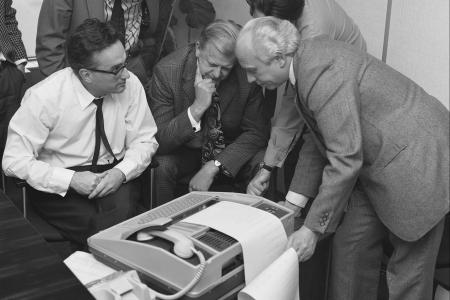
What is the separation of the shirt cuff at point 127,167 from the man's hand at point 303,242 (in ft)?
2.85

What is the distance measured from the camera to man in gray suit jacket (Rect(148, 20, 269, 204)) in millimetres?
2432

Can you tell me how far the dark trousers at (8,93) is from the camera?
8.52 ft

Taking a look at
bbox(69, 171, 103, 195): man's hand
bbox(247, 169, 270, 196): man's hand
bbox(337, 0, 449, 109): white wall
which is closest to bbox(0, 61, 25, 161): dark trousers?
bbox(69, 171, 103, 195): man's hand

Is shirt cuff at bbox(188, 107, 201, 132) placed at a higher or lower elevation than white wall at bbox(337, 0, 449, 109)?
lower

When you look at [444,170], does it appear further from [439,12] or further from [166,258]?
[166,258]

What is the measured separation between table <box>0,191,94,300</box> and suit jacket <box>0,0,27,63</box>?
166 centimetres

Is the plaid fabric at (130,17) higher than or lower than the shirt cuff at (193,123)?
higher

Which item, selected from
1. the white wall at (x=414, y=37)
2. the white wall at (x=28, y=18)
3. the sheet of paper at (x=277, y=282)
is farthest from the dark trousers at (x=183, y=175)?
the white wall at (x=28, y=18)

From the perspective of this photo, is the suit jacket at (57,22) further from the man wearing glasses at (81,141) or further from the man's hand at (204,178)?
the man's hand at (204,178)

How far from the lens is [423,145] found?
1621mm

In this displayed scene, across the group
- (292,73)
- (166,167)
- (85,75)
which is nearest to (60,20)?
(85,75)

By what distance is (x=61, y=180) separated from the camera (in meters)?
2.08

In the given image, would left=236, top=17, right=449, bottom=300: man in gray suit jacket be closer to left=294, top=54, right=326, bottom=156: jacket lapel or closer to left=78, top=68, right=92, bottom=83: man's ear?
left=294, top=54, right=326, bottom=156: jacket lapel

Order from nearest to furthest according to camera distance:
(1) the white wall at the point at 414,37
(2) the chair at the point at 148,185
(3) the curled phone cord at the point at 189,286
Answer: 1. (3) the curled phone cord at the point at 189,286
2. (1) the white wall at the point at 414,37
3. (2) the chair at the point at 148,185
